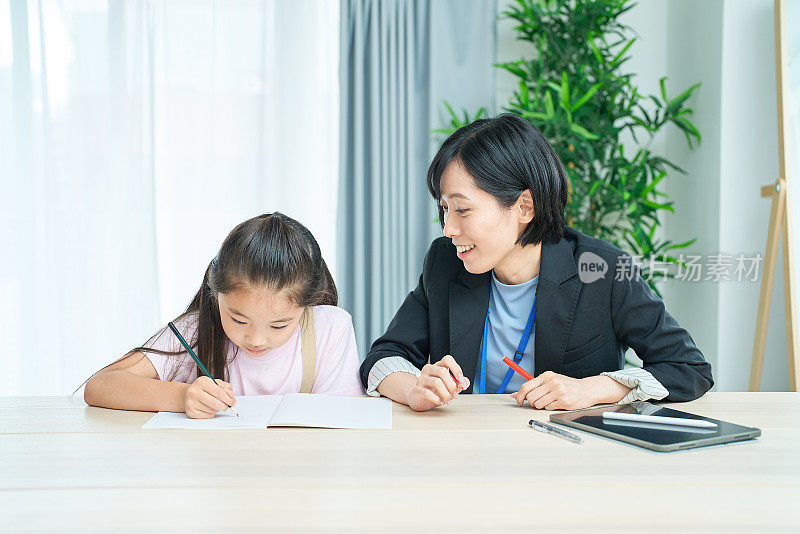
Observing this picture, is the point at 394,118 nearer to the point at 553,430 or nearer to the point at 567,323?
the point at 567,323

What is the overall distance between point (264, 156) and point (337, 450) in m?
2.15

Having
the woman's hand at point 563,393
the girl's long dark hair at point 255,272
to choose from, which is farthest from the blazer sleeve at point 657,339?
the girl's long dark hair at point 255,272

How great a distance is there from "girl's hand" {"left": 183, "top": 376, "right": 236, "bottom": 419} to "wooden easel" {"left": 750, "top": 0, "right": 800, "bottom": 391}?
179 centimetres

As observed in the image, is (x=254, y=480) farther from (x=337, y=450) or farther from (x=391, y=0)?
(x=391, y=0)

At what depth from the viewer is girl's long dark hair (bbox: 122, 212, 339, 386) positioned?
1252 millimetres

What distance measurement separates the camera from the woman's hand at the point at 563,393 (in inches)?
45.2

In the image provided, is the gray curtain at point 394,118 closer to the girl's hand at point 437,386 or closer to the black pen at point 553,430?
the girl's hand at point 437,386

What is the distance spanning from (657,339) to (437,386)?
0.50 metres

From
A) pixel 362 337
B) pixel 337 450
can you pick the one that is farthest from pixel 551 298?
pixel 362 337

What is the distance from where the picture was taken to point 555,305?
4.53ft

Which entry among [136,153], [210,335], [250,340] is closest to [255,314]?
[250,340]

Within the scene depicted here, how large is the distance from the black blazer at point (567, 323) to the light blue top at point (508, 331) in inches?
1.6

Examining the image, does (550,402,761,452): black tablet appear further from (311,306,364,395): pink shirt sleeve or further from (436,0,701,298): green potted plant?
(436,0,701,298): green potted plant

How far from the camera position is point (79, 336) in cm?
275
